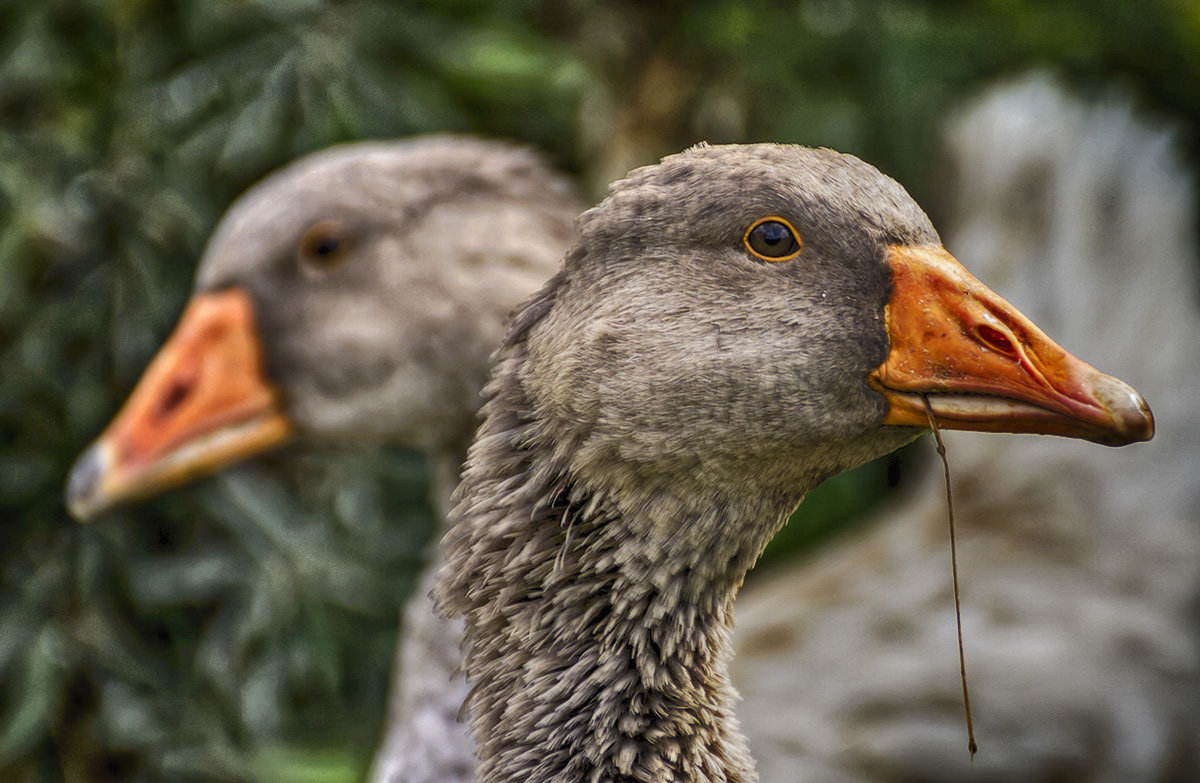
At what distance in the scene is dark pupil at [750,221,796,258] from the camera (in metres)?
1.54

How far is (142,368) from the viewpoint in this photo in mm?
3994

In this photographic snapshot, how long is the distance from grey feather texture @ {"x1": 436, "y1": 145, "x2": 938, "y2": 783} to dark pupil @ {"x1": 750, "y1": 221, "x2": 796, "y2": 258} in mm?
17

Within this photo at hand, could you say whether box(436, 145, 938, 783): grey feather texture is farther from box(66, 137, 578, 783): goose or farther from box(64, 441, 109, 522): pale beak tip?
box(64, 441, 109, 522): pale beak tip

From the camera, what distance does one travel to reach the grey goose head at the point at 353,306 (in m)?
2.83

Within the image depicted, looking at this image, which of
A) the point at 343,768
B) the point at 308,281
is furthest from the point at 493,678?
the point at 343,768

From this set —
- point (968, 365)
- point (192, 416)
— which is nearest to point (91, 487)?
point (192, 416)

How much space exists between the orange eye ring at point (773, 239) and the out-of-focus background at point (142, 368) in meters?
2.72

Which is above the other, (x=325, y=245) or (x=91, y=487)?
(x=325, y=245)

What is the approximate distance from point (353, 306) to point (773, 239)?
159cm

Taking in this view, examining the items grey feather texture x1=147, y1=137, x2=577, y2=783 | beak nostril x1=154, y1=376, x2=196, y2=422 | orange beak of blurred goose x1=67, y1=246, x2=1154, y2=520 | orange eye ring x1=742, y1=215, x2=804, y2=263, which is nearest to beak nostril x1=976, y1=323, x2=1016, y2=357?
orange beak of blurred goose x1=67, y1=246, x2=1154, y2=520

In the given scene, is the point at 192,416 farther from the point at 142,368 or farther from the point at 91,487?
the point at 142,368

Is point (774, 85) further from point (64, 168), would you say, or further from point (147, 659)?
point (147, 659)

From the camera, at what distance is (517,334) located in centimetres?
171

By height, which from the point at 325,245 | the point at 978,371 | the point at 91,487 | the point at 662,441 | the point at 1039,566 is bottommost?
the point at 1039,566
